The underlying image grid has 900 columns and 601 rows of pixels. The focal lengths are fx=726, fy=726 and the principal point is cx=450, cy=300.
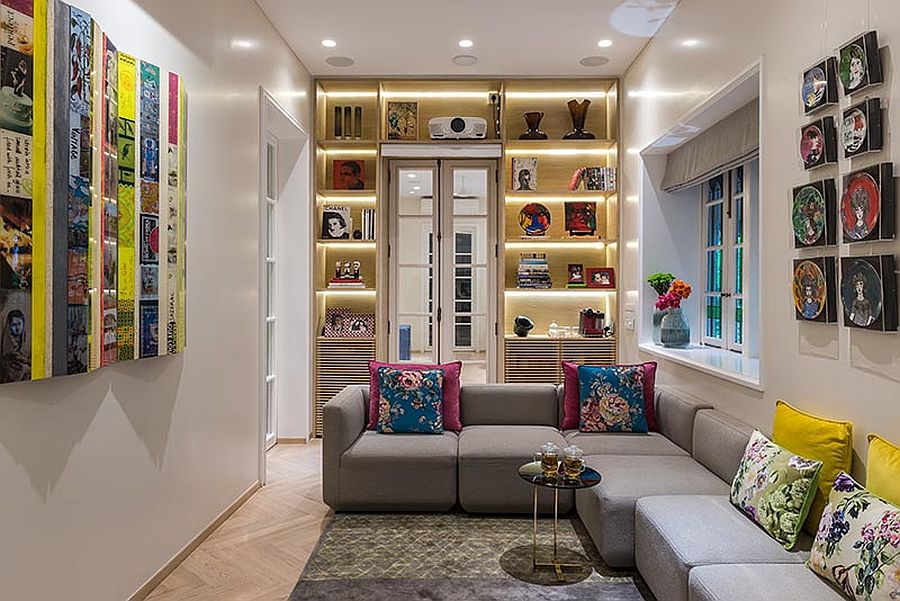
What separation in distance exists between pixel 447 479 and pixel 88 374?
2056 mm

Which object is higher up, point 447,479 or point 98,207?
point 98,207

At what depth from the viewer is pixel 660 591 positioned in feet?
8.66

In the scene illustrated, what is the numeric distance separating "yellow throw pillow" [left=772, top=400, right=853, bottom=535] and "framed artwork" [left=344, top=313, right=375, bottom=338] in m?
3.83

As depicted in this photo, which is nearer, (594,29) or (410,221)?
(594,29)

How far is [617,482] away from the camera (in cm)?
329

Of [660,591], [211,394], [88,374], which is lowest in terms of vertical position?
[660,591]

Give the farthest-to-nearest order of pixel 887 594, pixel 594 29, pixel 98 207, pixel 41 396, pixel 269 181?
1. pixel 269 181
2. pixel 594 29
3. pixel 98 207
4. pixel 41 396
5. pixel 887 594

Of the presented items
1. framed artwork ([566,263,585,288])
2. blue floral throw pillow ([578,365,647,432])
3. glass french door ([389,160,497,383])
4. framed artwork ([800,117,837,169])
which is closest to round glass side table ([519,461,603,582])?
blue floral throw pillow ([578,365,647,432])

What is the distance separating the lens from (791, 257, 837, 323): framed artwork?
2662 mm

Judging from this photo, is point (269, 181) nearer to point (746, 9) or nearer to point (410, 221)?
point (410, 221)

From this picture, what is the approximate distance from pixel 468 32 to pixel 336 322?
256 cm

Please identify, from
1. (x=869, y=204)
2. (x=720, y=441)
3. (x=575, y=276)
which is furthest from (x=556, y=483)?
(x=575, y=276)

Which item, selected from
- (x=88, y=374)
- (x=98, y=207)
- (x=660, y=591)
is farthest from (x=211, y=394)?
(x=660, y=591)

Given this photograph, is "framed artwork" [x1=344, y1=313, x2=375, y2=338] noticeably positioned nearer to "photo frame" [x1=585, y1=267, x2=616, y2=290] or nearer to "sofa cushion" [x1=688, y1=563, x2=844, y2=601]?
"photo frame" [x1=585, y1=267, x2=616, y2=290]
